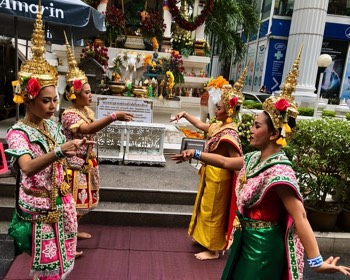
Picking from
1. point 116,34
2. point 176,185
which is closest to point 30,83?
point 176,185

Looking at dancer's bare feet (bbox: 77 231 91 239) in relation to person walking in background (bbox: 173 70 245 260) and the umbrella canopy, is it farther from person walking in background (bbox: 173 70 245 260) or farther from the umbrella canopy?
the umbrella canopy

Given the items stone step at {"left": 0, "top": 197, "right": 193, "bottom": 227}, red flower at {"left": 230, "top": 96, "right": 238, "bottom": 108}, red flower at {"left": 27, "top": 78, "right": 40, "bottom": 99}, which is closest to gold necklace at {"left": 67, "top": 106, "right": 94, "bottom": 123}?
red flower at {"left": 27, "top": 78, "right": 40, "bottom": 99}

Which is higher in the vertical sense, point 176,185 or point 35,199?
point 35,199

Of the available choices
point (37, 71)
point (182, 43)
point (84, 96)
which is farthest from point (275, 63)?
point (37, 71)

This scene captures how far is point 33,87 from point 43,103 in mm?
125

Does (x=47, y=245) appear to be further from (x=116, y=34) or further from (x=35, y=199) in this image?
(x=116, y=34)

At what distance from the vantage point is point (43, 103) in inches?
82.2

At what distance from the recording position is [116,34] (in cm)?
862

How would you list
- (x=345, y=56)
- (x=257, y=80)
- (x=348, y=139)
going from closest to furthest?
(x=348, y=139), (x=345, y=56), (x=257, y=80)

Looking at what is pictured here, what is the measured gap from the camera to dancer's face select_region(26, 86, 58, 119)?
2.08m

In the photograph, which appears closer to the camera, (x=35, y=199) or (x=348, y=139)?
(x=35, y=199)

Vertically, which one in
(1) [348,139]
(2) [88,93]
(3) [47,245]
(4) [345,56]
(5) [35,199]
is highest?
(4) [345,56]

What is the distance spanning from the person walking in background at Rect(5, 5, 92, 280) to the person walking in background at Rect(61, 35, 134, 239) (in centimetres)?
57

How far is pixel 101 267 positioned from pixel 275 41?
21.1 meters
